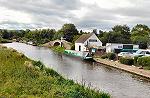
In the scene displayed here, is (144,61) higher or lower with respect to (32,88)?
lower

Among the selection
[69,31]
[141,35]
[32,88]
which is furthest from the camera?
[69,31]

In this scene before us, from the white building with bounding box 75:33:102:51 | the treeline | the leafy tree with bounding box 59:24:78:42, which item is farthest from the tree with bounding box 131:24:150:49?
the leafy tree with bounding box 59:24:78:42

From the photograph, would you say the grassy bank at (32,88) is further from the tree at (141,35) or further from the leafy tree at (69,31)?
the leafy tree at (69,31)

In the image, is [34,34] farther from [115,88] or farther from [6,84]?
[6,84]

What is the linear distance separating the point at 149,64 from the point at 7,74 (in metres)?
24.5

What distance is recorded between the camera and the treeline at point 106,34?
3356 inches

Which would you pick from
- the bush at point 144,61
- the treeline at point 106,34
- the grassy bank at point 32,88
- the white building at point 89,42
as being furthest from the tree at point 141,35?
the grassy bank at point 32,88

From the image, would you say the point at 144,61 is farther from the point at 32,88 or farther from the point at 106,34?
the point at 106,34

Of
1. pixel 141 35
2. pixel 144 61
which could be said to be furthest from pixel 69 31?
pixel 144 61

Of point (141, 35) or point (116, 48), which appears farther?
point (141, 35)

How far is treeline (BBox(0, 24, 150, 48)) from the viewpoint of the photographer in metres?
85.2

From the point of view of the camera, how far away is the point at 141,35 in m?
102

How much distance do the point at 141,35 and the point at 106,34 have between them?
18838mm

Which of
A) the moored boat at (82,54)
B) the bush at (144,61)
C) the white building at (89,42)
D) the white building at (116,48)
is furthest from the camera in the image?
the white building at (89,42)
